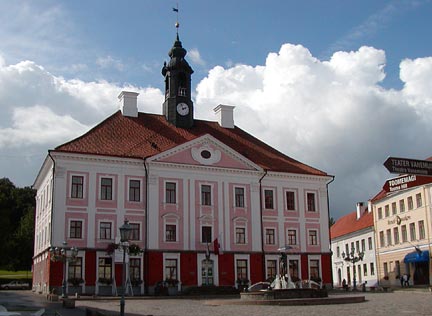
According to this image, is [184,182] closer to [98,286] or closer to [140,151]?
[140,151]

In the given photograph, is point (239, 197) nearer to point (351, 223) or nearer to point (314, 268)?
point (314, 268)

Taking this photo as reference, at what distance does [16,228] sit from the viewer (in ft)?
234

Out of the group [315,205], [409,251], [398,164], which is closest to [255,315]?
[398,164]

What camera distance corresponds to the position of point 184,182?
4466cm

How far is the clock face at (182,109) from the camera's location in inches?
1953

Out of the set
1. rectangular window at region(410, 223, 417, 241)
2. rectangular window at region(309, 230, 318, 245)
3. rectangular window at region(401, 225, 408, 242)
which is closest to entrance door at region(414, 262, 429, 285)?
rectangular window at region(410, 223, 417, 241)

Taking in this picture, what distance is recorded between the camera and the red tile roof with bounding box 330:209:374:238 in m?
66.4

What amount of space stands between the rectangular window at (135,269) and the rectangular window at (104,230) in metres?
2.36

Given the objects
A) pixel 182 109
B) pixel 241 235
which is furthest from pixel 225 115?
pixel 241 235

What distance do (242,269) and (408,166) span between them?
1386 inches

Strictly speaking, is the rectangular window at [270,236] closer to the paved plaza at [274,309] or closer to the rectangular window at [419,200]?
the rectangular window at [419,200]

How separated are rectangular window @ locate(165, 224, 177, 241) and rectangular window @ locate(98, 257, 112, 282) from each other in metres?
4.59

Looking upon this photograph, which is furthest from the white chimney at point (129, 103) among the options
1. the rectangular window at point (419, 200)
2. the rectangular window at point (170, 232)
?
the rectangular window at point (419, 200)

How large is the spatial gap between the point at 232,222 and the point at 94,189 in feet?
35.4
